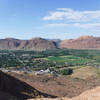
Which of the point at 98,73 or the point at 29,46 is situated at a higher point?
the point at 29,46

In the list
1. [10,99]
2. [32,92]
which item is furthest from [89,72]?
[10,99]

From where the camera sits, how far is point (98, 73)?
52.6 meters

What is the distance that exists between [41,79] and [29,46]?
16545 cm

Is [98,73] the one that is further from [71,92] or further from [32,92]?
[32,92]

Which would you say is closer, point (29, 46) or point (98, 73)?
point (98, 73)

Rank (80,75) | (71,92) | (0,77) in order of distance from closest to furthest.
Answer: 1. (0,77)
2. (71,92)
3. (80,75)

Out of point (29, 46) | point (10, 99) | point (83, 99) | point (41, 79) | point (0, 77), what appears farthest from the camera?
point (29, 46)

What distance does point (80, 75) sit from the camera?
51.8 metres

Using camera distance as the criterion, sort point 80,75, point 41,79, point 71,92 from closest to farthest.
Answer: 1. point 71,92
2. point 41,79
3. point 80,75

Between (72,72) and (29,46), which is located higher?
(29,46)

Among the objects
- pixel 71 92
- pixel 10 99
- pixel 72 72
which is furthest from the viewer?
pixel 72 72

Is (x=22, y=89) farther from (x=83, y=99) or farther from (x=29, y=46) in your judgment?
(x=29, y=46)

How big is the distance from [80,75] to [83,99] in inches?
1456

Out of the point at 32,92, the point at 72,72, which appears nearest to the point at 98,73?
the point at 72,72
